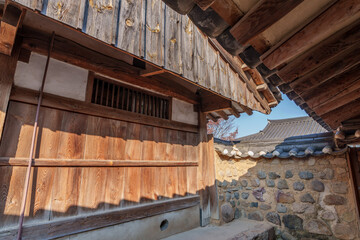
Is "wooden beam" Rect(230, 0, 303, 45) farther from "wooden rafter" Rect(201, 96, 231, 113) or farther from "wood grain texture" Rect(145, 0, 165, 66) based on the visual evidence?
"wooden rafter" Rect(201, 96, 231, 113)

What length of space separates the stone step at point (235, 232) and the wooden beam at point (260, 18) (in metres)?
3.17

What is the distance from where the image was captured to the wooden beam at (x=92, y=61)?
217 cm

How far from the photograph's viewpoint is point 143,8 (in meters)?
2.13

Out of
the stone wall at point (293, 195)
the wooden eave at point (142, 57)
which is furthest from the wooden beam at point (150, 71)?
the stone wall at point (293, 195)

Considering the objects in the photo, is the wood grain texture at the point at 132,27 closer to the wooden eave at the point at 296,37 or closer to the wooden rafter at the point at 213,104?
the wooden eave at the point at 296,37

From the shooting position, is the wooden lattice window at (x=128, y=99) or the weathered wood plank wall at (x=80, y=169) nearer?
the weathered wood plank wall at (x=80, y=169)

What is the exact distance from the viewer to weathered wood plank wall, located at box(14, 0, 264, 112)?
153 centimetres

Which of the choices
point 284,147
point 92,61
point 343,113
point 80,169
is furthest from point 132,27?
point 284,147

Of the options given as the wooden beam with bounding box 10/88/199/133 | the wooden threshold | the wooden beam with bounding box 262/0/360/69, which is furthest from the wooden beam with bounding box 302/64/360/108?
the wooden threshold

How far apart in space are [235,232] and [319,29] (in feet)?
12.6

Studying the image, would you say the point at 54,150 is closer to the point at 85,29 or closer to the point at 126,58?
the point at 85,29

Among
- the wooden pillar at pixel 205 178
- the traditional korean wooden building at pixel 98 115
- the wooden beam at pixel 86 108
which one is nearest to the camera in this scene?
the traditional korean wooden building at pixel 98 115

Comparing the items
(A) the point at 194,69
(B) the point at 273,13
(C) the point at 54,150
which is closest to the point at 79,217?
(C) the point at 54,150

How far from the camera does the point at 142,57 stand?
6.44 ft
